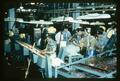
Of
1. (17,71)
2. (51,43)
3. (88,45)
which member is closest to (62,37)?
(51,43)

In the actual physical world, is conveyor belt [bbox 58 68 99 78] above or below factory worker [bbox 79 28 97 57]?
below

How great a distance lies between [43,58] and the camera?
203 inches

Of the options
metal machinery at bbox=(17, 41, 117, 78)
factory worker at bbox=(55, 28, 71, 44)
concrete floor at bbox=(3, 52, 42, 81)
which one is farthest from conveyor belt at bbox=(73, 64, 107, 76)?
concrete floor at bbox=(3, 52, 42, 81)

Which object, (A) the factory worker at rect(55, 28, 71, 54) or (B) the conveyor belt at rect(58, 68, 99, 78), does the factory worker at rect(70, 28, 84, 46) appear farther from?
(B) the conveyor belt at rect(58, 68, 99, 78)

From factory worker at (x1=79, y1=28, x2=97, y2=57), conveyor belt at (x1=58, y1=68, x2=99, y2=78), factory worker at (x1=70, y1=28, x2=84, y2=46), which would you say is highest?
factory worker at (x1=70, y1=28, x2=84, y2=46)

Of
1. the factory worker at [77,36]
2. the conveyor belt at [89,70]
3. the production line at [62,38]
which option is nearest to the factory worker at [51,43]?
the production line at [62,38]

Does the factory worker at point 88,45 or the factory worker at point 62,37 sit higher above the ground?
the factory worker at point 62,37

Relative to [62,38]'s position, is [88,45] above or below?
below

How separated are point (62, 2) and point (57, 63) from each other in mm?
992

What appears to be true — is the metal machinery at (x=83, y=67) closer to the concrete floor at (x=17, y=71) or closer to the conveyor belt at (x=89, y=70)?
the conveyor belt at (x=89, y=70)

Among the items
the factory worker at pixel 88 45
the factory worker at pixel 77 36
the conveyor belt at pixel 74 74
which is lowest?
the conveyor belt at pixel 74 74

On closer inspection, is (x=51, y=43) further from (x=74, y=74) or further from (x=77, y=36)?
(x=74, y=74)

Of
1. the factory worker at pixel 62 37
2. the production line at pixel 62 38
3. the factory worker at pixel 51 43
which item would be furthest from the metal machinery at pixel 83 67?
the factory worker at pixel 62 37

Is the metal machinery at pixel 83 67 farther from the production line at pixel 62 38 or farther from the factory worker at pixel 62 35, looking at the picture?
the factory worker at pixel 62 35
